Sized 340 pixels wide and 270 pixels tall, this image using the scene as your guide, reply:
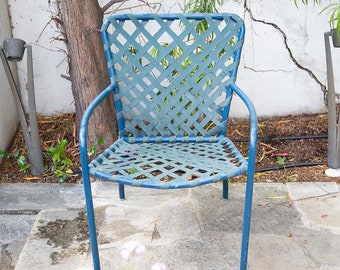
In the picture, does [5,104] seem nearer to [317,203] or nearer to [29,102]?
[29,102]

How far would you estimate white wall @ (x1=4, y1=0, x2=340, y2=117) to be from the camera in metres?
3.07

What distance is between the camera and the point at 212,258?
2.04 m

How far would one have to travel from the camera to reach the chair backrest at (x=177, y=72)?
7.23 ft

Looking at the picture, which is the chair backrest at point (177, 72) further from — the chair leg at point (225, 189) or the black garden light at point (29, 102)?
the black garden light at point (29, 102)

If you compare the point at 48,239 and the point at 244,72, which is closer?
the point at 48,239

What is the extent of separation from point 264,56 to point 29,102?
1.50 m

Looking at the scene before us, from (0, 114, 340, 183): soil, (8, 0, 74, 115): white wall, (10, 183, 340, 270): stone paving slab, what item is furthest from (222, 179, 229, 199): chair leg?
(8, 0, 74, 115): white wall

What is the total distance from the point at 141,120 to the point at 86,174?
0.55 metres

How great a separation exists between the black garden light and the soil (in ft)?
0.35

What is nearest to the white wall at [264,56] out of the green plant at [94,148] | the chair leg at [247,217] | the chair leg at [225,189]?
the green plant at [94,148]

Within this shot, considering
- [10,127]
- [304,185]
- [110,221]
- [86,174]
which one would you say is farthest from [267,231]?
[10,127]

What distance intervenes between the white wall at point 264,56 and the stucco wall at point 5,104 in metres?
0.09

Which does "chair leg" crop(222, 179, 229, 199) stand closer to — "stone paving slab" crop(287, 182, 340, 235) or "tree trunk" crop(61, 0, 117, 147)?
"stone paving slab" crop(287, 182, 340, 235)

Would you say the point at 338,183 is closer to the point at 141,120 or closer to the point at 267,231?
the point at 267,231
